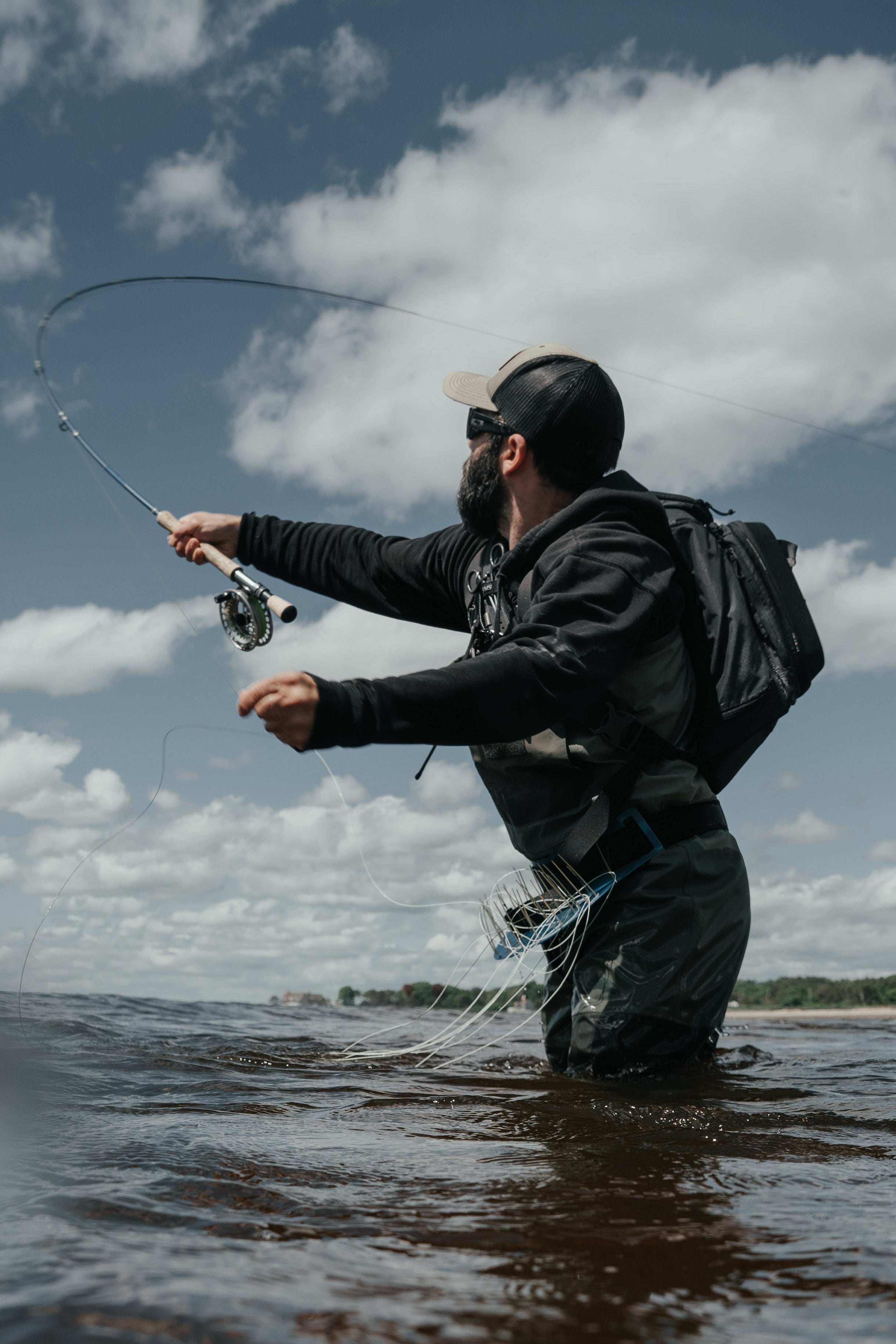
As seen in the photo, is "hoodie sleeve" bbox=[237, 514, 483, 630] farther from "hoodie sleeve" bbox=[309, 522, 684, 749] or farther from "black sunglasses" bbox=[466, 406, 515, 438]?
"hoodie sleeve" bbox=[309, 522, 684, 749]

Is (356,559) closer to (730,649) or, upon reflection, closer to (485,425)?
(485,425)

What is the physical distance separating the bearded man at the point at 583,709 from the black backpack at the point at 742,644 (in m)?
0.06

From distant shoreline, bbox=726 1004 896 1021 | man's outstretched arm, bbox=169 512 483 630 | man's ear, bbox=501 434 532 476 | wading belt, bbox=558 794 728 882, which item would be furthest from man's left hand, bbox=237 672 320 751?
distant shoreline, bbox=726 1004 896 1021

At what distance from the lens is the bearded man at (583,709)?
7.95ft

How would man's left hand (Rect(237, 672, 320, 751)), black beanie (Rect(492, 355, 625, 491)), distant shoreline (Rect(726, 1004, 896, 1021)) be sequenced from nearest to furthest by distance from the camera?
1. man's left hand (Rect(237, 672, 320, 751))
2. black beanie (Rect(492, 355, 625, 491))
3. distant shoreline (Rect(726, 1004, 896, 1021))

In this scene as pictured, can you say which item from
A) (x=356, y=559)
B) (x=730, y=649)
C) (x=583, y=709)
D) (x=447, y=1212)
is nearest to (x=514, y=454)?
(x=730, y=649)

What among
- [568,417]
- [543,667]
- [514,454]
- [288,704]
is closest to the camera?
[288,704]

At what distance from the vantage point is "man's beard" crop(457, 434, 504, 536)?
3.54 m

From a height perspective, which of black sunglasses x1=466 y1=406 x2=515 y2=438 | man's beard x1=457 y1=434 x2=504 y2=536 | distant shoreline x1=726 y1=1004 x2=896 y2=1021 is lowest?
distant shoreline x1=726 y1=1004 x2=896 y2=1021

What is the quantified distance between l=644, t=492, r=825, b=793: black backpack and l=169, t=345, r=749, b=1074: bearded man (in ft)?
0.21

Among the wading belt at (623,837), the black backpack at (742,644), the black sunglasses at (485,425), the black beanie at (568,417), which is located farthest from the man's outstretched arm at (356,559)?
the wading belt at (623,837)

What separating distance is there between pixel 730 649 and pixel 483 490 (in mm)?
1026

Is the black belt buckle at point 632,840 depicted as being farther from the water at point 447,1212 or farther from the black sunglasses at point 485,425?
the black sunglasses at point 485,425

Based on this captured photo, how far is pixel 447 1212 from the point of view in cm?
156
